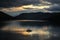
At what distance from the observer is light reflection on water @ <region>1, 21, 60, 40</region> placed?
6.14 feet

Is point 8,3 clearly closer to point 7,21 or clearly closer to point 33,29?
point 7,21

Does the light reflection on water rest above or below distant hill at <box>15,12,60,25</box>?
below

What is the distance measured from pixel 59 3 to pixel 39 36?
619mm

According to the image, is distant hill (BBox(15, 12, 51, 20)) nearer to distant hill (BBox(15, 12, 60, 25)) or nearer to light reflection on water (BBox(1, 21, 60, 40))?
distant hill (BBox(15, 12, 60, 25))

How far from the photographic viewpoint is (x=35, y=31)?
2.06 meters

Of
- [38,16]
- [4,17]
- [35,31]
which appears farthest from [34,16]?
[4,17]

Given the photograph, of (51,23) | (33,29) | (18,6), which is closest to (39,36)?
(33,29)

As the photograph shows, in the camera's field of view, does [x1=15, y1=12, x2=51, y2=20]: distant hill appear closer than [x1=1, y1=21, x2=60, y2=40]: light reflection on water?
No

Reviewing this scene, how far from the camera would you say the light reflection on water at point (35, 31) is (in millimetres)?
1871

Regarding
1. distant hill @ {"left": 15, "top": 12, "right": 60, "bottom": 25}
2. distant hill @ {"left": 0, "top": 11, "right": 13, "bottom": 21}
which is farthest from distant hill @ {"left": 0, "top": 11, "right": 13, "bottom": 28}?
distant hill @ {"left": 15, "top": 12, "right": 60, "bottom": 25}

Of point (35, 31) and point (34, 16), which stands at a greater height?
point (34, 16)

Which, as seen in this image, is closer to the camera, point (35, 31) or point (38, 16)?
point (35, 31)

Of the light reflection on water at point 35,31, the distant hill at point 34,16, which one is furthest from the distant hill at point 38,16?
the light reflection on water at point 35,31

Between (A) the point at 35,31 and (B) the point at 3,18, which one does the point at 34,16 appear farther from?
(B) the point at 3,18
